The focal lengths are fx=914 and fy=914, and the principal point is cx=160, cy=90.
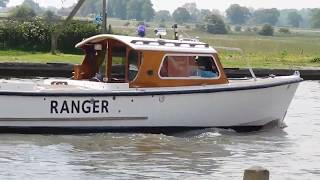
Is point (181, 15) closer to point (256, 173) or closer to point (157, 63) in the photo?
point (157, 63)

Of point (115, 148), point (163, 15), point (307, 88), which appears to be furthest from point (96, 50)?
point (163, 15)

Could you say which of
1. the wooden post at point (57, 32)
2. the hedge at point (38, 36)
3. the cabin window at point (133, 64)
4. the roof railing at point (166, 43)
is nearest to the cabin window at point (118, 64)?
the cabin window at point (133, 64)

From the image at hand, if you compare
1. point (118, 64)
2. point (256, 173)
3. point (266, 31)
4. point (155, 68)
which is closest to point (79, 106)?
point (118, 64)

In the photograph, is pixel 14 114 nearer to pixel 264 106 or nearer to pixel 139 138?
pixel 139 138

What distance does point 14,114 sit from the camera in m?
18.0

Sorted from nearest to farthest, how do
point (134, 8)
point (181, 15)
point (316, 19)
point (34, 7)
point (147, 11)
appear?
point (181, 15) → point (34, 7) → point (147, 11) → point (134, 8) → point (316, 19)

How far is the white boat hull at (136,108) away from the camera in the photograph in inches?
708

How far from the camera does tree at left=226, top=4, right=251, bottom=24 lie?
14619cm

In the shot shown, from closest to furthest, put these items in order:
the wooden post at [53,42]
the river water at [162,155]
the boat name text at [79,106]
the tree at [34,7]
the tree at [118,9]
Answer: the river water at [162,155] → the boat name text at [79,106] → the wooden post at [53,42] → the tree at [34,7] → the tree at [118,9]

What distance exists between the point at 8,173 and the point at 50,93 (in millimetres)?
3725

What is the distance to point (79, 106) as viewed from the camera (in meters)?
18.2

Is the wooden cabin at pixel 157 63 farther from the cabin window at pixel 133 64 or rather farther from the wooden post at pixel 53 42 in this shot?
the wooden post at pixel 53 42

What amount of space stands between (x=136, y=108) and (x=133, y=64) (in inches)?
38.7

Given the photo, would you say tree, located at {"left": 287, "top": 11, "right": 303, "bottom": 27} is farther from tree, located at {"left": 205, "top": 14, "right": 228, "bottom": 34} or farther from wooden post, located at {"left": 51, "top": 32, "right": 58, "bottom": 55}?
wooden post, located at {"left": 51, "top": 32, "right": 58, "bottom": 55}
